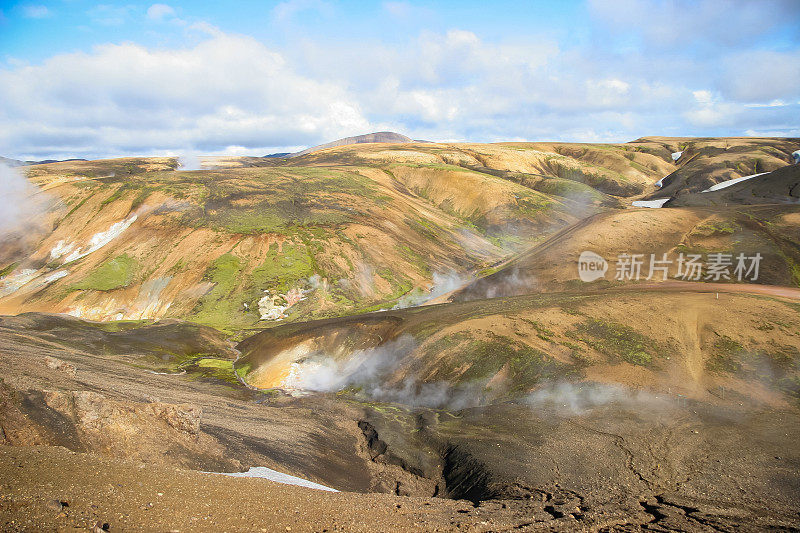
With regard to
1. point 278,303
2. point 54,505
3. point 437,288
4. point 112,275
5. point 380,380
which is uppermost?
point 54,505

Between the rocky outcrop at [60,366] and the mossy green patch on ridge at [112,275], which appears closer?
the rocky outcrop at [60,366]

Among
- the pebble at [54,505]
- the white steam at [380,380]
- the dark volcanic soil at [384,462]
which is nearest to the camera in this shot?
the pebble at [54,505]

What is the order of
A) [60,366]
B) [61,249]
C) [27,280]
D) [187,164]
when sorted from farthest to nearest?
1. [187,164]
2. [61,249]
3. [27,280]
4. [60,366]

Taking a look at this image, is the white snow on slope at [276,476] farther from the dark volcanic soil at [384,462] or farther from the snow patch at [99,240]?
the snow patch at [99,240]

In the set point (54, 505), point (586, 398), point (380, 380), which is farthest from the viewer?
point (380, 380)

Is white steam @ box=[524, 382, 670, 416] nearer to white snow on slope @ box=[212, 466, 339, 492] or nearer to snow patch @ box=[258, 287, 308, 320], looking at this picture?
white snow on slope @ box=[212, 466, 339, 492]

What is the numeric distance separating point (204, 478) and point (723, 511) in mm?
12124

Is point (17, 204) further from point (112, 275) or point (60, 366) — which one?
point (60, 366)

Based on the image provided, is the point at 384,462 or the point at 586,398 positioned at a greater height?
the point at 586,398

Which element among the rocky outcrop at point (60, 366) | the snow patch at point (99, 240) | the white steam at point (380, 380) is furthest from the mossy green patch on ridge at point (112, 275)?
the rocky outcrop at point (60, 366)

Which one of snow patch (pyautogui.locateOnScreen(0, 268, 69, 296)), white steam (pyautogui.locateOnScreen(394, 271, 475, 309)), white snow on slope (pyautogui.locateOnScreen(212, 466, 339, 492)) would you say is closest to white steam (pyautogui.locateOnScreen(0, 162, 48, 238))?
snow patch (pyautogui.locateOnScreen(0, 268, 69, 296))

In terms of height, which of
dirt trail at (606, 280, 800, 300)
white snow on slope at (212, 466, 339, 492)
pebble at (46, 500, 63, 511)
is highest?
dirt trail at (606, 280, 800, 300)

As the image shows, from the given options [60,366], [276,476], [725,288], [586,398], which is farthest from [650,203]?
[60,366]

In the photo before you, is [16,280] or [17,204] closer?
[16,280]
